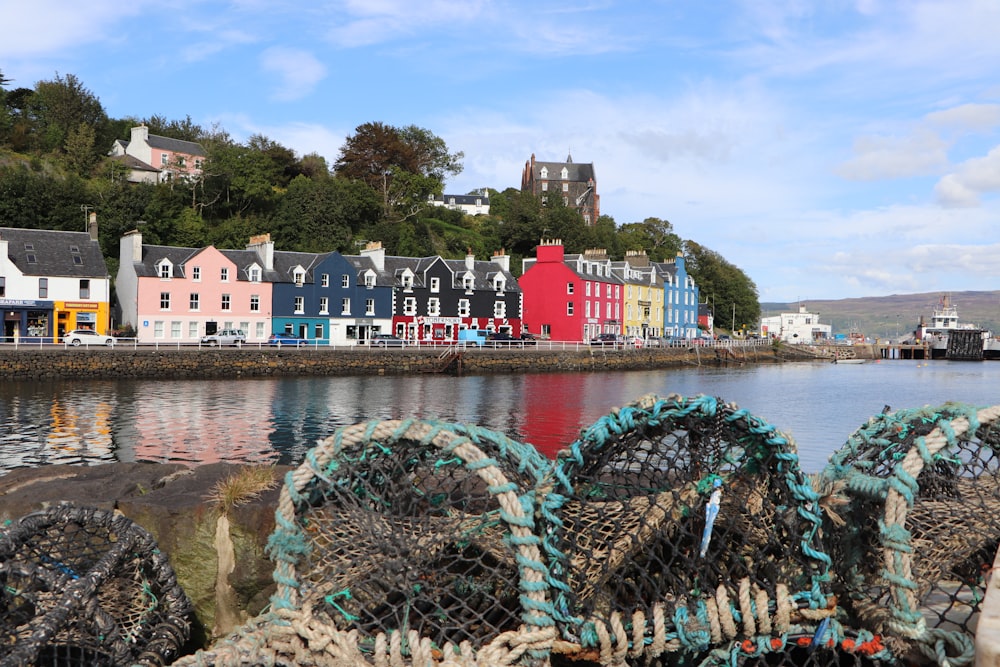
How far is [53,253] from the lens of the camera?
43.2 meters

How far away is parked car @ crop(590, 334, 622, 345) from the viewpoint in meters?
56.9

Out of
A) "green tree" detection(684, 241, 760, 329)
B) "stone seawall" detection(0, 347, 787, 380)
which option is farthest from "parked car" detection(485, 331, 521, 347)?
"green tree" detection(684, 241, 760, 329)

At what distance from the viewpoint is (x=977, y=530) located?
4.44 meters

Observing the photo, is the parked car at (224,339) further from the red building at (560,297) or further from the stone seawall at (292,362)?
the red building at (560,297)

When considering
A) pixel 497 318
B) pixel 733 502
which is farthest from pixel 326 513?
pixel 497 318

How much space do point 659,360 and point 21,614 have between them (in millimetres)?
54416

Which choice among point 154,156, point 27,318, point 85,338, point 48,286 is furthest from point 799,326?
point 27,318

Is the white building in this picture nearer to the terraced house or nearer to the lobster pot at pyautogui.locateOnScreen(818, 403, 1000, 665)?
the terraced house

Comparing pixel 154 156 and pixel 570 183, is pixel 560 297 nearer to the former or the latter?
pixel 154 156

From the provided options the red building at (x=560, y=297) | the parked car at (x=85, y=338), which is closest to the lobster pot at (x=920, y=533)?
the parked car at (x=85, y=338)

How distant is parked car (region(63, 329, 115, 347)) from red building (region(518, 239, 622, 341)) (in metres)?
29.8

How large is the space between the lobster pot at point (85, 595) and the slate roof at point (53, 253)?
43106 mm

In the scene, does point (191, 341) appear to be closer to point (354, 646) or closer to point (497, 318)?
point (497, 318)

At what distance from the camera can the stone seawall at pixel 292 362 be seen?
35938 mm
